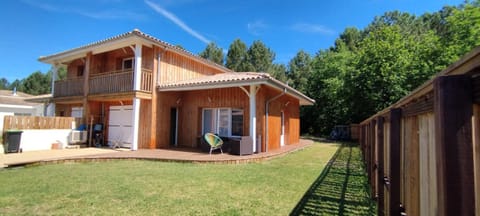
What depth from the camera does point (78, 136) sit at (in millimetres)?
12352

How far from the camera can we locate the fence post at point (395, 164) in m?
2.47

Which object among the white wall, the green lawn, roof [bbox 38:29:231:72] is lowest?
the green lawn

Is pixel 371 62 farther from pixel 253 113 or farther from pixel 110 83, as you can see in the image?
pixel 110 83

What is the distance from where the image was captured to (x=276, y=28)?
30656 millimetres

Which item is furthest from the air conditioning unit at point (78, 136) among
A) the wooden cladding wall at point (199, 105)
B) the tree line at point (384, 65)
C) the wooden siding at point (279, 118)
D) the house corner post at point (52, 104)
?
the tree line at point (384, 65)

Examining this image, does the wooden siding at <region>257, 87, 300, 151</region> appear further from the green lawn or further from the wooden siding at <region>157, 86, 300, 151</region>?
the green lawn

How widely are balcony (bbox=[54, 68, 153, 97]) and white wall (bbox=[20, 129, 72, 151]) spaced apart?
8.19 ft

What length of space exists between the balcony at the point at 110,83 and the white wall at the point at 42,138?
250 centimetres

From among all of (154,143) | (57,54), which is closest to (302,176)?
(154,143)

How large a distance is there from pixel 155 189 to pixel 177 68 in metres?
9.31

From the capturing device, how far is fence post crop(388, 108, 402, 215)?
2469mm

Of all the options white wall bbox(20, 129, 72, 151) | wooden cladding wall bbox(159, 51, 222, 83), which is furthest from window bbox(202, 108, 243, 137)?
white wall bbox(20, 129, 72, 151)

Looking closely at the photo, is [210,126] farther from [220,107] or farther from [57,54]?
[57,54]

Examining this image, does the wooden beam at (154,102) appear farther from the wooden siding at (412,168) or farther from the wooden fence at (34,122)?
the wooden siding at (412,168)
